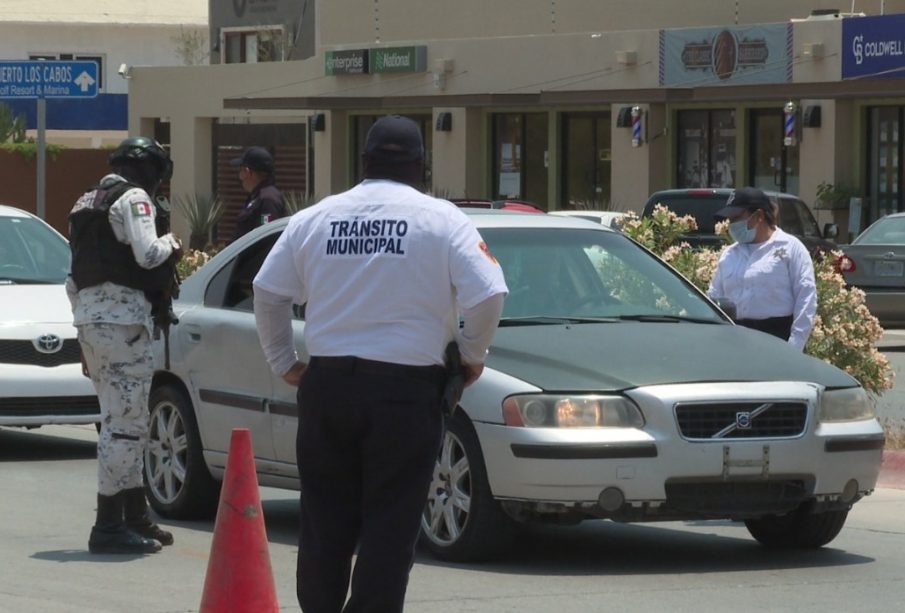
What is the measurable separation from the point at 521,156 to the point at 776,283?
87.8ft

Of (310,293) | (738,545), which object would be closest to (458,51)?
(738,545)

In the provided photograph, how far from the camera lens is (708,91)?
102ft

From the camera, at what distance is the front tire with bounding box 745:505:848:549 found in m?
9.02

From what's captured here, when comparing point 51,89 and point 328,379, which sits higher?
point 51,89

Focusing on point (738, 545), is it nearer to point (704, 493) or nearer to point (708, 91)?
point (704, 493)

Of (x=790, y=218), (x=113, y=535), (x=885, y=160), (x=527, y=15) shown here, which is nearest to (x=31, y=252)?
(x=113, y=535)

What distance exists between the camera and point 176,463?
400 inches

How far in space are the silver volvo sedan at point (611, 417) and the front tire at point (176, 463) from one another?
303 millimetres

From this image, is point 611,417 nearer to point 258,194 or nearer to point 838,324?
point 838,324

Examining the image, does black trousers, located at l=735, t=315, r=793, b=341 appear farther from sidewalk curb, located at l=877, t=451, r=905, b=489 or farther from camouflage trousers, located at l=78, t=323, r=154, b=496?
camouflage trousers, located at l=78, t=323, r=154, b=496

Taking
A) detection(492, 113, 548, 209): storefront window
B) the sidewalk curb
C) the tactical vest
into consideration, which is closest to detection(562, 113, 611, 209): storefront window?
detection(492, 113, 548, 209): storefront window

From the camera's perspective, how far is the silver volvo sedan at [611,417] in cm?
829

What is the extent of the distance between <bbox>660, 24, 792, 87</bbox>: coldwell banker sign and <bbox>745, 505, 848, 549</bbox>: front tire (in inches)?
884

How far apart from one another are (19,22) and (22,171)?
15.7 metres
